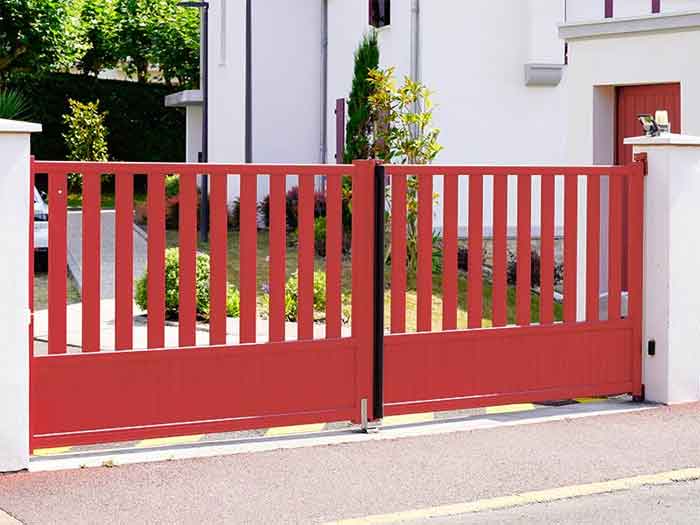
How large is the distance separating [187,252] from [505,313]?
2232 millimetres

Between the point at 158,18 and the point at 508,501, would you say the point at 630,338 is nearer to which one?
the point at 508,501

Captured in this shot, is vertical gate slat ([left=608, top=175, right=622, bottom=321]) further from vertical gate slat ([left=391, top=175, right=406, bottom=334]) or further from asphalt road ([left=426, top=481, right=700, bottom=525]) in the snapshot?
asphalt road ([left=426, top=481, right=700, bottom=525])

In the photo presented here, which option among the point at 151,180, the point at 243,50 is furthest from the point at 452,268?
the point at 243,50

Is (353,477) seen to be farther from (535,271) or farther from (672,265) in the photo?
(535,271)

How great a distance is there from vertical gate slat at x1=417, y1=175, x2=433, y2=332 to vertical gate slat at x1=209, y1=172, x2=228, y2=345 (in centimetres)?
131

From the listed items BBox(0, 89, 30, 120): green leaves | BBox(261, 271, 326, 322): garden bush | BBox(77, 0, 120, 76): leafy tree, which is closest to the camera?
BBox(261, 271, 326, 322): garden bush

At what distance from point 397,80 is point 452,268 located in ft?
40.5

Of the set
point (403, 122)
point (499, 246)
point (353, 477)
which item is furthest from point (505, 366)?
point (403, 122)

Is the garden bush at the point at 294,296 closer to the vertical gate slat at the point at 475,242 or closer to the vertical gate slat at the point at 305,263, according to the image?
the vertical gate slat at the point at 475,242

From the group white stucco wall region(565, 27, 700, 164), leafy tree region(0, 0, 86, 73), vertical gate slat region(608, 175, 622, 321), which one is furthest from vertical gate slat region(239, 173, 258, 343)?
leafy tree region(0, 0, 86, 73)

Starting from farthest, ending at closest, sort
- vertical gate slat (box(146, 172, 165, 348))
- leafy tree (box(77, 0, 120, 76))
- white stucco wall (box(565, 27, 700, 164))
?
leafy tree (box(77, 0, 120, 76)) → white stucco wall (box(565, 27, 700, 164)) → vertical gate slat (box(146, 172, 165, 348))

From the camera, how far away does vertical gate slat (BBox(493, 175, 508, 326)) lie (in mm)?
8711

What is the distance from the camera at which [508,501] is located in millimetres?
6594

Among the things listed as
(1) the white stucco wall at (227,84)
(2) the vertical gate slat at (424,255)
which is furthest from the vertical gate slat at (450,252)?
(1) the white stucco wall at (227,84)
